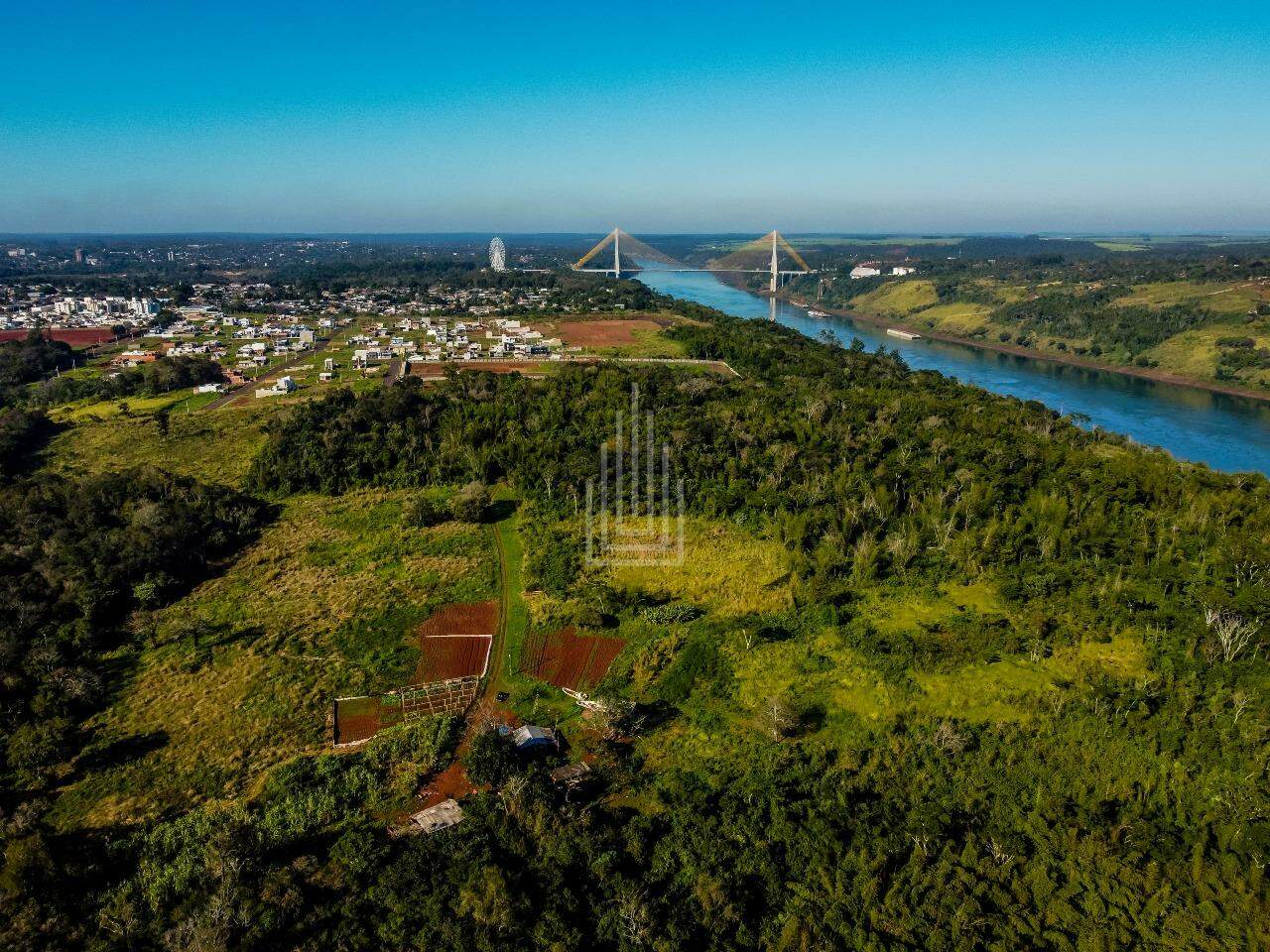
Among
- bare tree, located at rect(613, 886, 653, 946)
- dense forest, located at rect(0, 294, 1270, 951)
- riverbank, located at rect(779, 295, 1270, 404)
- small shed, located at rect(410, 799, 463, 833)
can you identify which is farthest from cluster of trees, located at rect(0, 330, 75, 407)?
riverbank, located at rect(779, 295, 1270, 404)

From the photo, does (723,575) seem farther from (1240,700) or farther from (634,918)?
(634,918)

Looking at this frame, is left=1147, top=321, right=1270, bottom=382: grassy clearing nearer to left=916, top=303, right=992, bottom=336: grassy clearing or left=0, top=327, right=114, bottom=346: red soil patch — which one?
left=916, top=303, right=992, bottom=336: grassy clearing

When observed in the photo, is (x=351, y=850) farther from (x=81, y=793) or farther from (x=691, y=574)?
(x=691, y=574)

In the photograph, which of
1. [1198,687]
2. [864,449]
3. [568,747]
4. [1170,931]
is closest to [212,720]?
[568,747]

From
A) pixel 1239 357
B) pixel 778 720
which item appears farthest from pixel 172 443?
pixel 1239 357

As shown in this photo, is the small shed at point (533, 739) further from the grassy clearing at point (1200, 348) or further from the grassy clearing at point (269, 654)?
the grassy clearing at point (1200, 348)

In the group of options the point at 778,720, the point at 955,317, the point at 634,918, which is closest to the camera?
the point at 634,918
